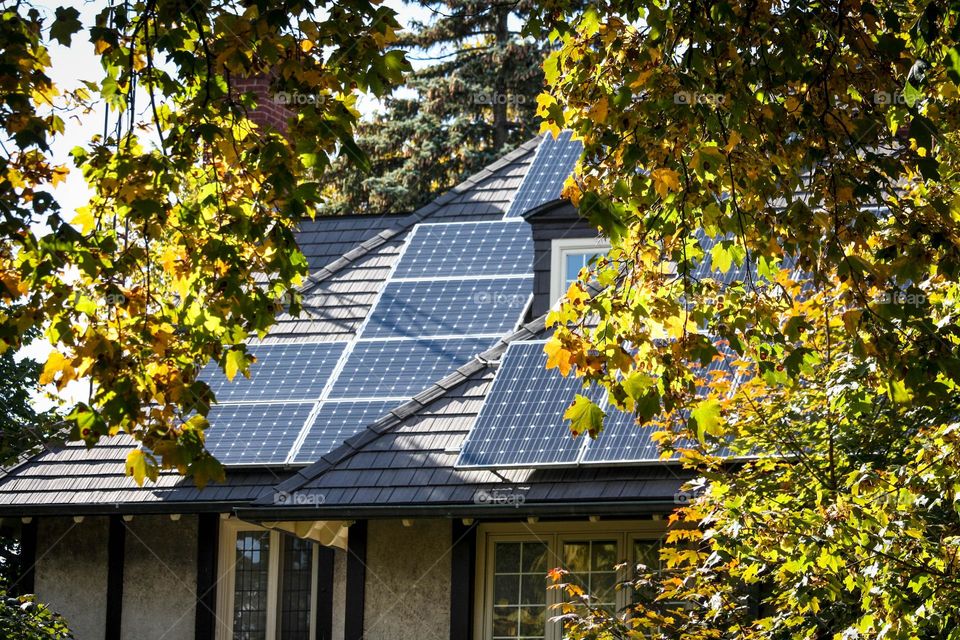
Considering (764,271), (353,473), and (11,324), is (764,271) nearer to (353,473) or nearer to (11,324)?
(11,324)

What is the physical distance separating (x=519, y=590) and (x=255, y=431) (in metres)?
3.20

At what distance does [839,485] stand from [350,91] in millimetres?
3967

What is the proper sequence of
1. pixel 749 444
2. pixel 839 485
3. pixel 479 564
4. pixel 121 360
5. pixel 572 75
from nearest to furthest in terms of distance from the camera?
1. pixel 121 360
2. pixel 572 75
3. pixel 839 485
4. pixel 749 444
5. pixel 479 564

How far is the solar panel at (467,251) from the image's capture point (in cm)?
1803

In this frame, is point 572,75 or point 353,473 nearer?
point 572,75

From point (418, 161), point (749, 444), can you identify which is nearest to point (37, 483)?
point (749, 444)

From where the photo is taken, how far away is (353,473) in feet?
48.9

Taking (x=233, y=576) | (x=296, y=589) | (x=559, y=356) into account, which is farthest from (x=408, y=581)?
(x=559, y=356)

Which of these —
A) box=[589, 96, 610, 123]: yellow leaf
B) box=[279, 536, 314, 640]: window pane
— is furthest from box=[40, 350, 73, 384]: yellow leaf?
box=[279, 536, 314, 640]: window pane

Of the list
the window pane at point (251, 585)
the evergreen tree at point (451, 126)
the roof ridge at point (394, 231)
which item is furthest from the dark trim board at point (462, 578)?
the evergreen tree at point (451, 126)

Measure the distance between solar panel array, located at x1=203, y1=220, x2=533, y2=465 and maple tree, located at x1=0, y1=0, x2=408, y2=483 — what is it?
842 cm

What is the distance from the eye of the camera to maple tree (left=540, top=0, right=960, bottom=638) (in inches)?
307

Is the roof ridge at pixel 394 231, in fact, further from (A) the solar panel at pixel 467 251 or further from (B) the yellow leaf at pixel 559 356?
(B) the yellow leaf at pixel 559 356

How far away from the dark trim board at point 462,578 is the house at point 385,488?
2cm
